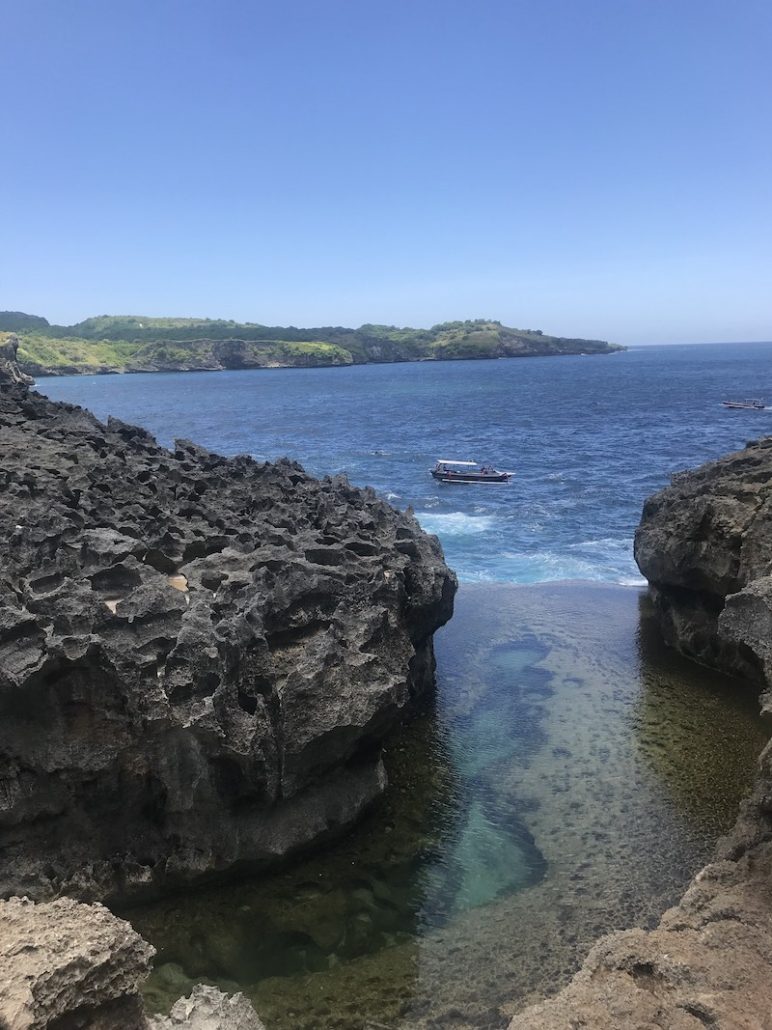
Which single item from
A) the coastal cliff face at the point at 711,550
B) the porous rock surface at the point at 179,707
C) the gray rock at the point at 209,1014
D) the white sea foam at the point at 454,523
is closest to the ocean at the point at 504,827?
the coastal cliff face at the point at 711,550

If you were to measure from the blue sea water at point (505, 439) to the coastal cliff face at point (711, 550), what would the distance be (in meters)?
7.07

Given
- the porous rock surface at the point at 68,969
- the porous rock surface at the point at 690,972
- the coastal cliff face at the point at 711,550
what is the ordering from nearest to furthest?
the porous rock surface at the point at 68,969
the porous rock surface at the point at 690,972
the coastal cliff face at the point at 711,550

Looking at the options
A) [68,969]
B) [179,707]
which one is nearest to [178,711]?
[179,707]

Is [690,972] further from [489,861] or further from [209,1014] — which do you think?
[489,861]

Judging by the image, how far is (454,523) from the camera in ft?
137

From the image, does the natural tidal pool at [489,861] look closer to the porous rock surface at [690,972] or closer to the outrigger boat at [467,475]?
the porous rock surface at [690,972]

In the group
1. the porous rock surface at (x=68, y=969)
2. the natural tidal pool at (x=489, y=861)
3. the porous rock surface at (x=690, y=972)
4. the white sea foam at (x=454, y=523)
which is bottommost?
the natural tidal pool at (x=489, y=861)

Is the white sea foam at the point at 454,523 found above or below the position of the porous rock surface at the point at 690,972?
below

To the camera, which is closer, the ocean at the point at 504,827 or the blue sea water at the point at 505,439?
the ocean at the point at 504,827

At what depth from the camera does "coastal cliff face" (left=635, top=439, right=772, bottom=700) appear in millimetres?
20547

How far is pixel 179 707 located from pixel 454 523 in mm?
29971

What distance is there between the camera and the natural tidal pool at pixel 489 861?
1143 cm

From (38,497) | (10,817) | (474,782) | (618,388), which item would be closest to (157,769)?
(10,817)

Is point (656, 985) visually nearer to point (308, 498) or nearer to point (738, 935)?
point (738, 935)
